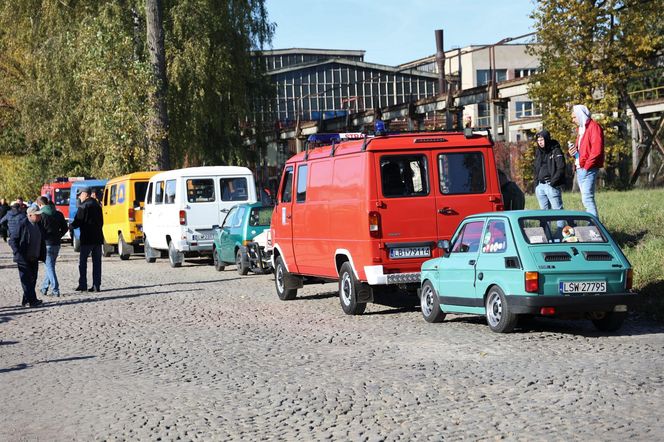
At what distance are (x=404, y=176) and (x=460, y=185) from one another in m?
0.87

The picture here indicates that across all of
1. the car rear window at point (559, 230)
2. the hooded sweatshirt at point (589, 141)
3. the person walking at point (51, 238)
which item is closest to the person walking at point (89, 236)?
the person walking at point (51, 238)

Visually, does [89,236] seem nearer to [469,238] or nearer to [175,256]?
[175,256]

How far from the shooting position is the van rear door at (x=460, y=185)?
49.3 feet

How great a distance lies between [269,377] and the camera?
395 inches

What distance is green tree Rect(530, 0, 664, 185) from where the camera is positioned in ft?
126

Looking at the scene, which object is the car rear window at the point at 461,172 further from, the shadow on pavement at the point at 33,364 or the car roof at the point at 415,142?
the shadow on pavement at the point at 33,364

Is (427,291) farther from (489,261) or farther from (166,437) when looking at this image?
(166,437)

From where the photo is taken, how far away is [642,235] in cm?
1922

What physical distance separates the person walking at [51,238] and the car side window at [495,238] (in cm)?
1046

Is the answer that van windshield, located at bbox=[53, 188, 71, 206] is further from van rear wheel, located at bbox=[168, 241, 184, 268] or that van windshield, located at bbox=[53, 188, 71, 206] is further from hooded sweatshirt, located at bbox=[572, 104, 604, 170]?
hooded sweatshirt, located at bbox=[572, 104, 604, 170]

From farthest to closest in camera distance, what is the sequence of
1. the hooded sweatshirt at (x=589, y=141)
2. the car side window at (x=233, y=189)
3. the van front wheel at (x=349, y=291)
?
1. the car side window at (x=233, y=189)
2. the hooded sweatshirt at (x=589, y=141)
3. the van front wheel at (x=349, y=291)

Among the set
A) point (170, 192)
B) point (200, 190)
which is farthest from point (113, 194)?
point (200, 190)

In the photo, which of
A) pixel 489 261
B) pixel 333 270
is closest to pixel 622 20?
pixel 333 270

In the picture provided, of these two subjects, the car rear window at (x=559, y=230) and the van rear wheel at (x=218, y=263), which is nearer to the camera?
the car rear window at (x=559, y=230)
